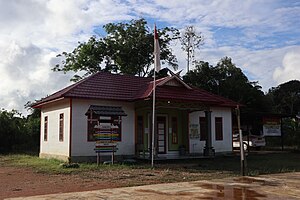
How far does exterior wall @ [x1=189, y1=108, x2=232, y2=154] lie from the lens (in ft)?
74.6

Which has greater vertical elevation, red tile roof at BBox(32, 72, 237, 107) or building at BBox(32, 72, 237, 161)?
red tile roof at BBox(32, 72, 237, 107)

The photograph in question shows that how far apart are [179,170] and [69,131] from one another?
21.0 ft

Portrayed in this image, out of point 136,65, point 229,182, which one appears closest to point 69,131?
point 229,182

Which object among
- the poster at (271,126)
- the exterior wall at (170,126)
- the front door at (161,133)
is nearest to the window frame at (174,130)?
the exterior wall at (170,126)

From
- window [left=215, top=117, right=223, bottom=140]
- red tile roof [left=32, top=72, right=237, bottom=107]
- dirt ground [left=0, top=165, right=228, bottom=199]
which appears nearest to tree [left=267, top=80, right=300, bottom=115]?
window [left=215, top=117, right=223, bottom=140]

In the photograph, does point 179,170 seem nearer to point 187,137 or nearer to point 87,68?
point 187,137

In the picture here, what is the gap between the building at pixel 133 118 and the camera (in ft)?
61.8

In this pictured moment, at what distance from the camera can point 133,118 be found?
67.5ft

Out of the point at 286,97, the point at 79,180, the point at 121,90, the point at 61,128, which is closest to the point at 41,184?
the point at 79,180

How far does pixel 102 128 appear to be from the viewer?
56.7 feet

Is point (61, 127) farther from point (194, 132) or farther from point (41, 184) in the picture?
point (41, 184)

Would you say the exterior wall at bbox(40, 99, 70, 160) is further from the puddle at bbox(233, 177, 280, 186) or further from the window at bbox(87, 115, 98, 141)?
the puddle at bbox(233, 177, 280, 186)

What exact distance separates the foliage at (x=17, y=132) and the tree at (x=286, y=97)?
A: 32.7 meters

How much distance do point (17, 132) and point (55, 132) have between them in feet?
33.7
